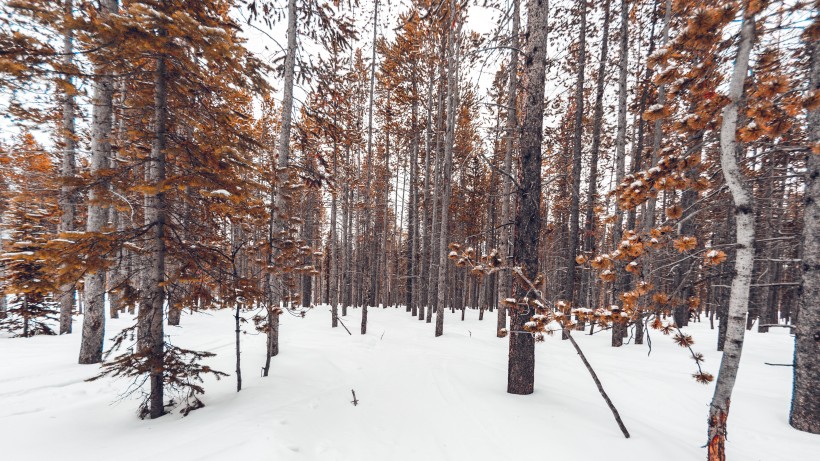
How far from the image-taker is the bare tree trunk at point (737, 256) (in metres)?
3.13

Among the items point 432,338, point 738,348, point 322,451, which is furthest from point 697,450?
point 432,338

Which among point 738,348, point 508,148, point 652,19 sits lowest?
point 738,348

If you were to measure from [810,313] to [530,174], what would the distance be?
14.6 feet

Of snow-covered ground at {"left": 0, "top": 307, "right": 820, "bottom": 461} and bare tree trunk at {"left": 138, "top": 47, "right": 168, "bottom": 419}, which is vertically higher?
bare tree trunk at {"left": 138, "top": 47, "right": 168, "bottom": 419}

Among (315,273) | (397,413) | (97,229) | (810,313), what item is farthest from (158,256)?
(810,313)

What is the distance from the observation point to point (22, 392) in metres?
5.14

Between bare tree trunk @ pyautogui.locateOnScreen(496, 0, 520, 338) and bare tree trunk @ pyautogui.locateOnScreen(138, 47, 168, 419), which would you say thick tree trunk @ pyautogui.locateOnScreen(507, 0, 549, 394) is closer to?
bare tree trunk @ pyautogui.locateOnScreen(496, 0, 520, 338)

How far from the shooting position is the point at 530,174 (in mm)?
5082

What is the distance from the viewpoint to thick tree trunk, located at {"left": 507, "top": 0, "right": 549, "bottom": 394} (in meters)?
4.98

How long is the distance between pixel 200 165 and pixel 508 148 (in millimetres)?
9570

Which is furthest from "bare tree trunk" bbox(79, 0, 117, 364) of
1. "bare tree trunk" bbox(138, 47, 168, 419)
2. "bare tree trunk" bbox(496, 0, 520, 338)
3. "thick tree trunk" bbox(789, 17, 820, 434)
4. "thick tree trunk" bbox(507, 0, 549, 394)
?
"thick tree trunk" bbox(789, 17, 820, 434)

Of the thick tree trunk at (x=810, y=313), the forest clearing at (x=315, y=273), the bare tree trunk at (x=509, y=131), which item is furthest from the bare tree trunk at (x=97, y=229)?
the thick tree trunk at (x=810, y=313)

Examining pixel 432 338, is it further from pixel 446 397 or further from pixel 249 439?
pixel 249 439

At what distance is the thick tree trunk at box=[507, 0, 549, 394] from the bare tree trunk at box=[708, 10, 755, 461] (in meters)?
2.22
